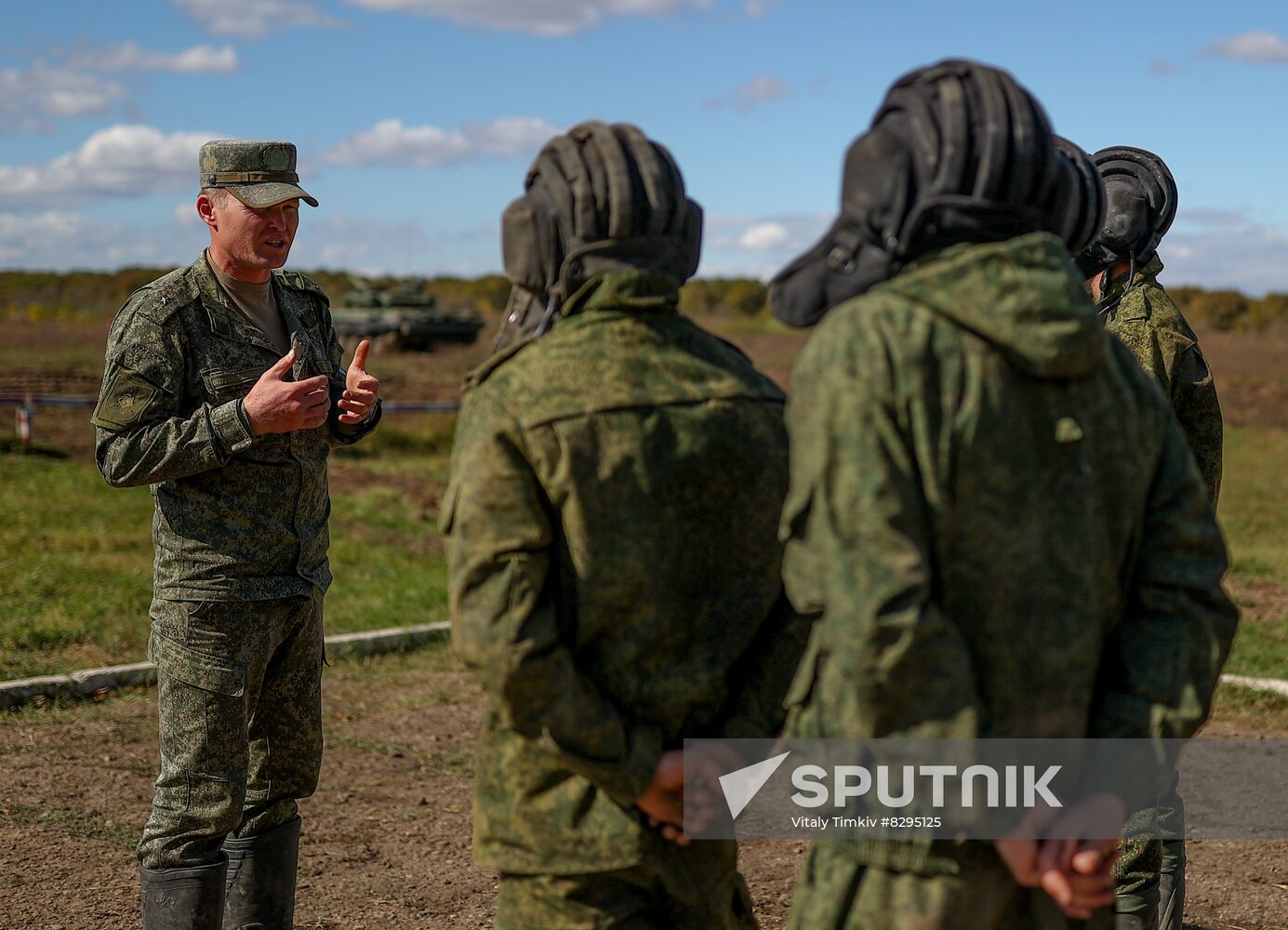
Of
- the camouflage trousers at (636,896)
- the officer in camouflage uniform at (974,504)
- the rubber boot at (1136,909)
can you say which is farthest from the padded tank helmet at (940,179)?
the rubber boot at (1136,909)

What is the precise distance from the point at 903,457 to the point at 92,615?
724 centimetres

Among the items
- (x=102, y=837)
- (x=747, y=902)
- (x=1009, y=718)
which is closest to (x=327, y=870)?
(x=102, y=837)

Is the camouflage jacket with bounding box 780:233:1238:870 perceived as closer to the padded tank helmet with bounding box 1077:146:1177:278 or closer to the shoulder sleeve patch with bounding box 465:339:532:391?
the shoulder sleeve patch with bounding box 465:339:532:391

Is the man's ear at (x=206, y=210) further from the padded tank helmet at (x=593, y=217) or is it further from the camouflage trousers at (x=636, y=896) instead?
the camouflage trousers at (x=636, y=896)

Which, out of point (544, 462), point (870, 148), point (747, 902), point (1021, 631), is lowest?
point (747, 902)

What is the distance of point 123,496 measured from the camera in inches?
500

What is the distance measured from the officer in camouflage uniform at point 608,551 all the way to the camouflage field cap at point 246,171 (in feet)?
5.09

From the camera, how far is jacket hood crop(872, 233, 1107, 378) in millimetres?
2078

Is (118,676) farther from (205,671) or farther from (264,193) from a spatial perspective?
(264,193)

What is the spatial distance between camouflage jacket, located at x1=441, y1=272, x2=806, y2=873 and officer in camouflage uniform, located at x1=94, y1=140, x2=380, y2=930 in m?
1.35

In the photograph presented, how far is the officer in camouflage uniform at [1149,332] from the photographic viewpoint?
4.05 metres

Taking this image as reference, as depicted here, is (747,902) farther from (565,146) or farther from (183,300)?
(183,300)

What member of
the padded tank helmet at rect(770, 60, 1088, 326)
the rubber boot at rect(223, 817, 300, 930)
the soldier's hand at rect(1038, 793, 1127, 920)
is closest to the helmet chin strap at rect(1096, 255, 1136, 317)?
the padded tank helmet at rect(770, 60, 1088, 326)

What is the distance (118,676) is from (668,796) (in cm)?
539
